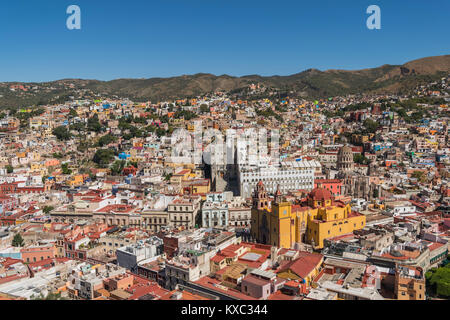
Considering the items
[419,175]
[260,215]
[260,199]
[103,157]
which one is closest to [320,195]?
[260,199]

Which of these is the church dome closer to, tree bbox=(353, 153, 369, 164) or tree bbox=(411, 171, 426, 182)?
tree bbox=(411, 171, 426, 182)

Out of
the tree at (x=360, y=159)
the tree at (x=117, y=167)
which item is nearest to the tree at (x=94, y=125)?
the tree at (x=117, y=167)

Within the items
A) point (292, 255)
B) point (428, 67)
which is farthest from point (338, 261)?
point (428, 67)

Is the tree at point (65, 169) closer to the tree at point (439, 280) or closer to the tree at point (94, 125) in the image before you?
the tree at point (94, 125)

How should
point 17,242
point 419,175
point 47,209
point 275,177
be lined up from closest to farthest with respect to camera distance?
point 17,242, point 47,209, point 275,177, point 419,175

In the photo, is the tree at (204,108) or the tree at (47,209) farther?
the tree at (204,108)

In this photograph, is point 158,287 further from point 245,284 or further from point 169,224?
point 169,224

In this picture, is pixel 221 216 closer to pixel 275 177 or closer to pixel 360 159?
pixel 275 177
